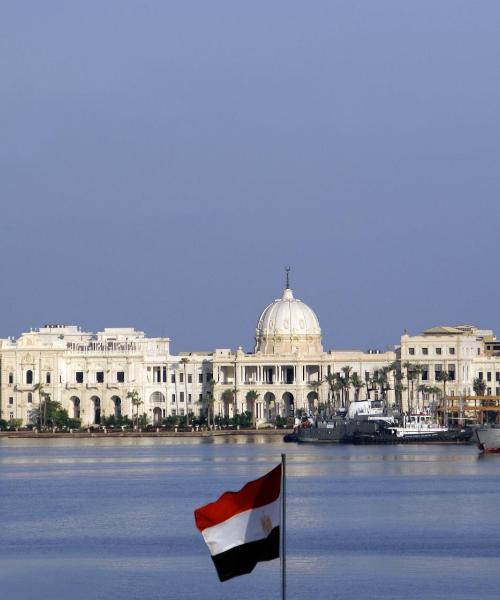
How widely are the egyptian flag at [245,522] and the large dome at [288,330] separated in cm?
15994

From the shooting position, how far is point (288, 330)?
637 ft

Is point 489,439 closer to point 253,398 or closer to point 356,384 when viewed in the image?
point 356,384

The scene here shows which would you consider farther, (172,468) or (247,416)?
(247,416)

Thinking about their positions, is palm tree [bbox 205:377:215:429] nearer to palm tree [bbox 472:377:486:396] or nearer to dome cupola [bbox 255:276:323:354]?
dome cupola [bbox 255:276:323:354]

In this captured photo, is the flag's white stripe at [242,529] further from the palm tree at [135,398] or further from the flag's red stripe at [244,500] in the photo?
the palm tree at [135,398]

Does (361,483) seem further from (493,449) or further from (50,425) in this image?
(50,425)

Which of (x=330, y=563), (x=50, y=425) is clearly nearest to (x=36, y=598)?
(x=330, y=563)

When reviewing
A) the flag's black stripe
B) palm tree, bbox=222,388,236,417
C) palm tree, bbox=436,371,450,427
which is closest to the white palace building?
palm tree, bbox=222,388,236,417

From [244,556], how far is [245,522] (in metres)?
0.54

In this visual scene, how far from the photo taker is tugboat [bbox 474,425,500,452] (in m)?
123

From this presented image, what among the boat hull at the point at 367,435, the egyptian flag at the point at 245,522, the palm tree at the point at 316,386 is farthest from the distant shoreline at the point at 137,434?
the egyptian flag at the point at 245,522

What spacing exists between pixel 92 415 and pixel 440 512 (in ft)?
391

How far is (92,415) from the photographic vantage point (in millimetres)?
187500

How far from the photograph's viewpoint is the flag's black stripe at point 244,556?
3122cm
